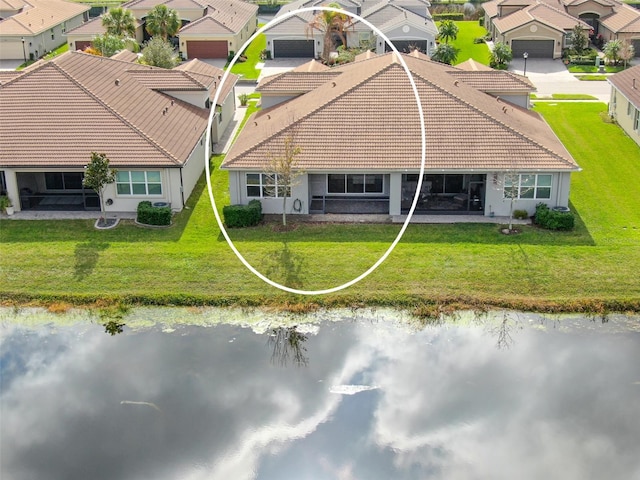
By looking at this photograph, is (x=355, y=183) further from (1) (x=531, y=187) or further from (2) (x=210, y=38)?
(2) (x=210, y=38)

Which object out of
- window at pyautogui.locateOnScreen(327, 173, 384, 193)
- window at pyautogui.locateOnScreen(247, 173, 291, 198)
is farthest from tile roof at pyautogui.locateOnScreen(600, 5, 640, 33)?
window at pyautogui.locateOnScreen(247, 173, 291, 198)

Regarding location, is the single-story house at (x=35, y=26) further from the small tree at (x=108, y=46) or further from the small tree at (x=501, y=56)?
the small tree at (x=501, y=56)

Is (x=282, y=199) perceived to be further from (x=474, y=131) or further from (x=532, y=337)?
(x=532, y=337)

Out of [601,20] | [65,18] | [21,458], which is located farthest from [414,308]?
[65,18]

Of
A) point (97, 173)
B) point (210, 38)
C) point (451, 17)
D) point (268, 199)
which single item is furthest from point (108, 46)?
point (451, 17)

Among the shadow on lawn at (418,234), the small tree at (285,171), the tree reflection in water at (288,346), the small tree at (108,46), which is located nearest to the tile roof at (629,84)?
the shadow on lawn at (418,234)

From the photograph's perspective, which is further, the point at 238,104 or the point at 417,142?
the point at 238,104
